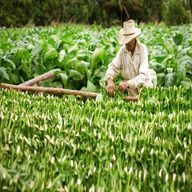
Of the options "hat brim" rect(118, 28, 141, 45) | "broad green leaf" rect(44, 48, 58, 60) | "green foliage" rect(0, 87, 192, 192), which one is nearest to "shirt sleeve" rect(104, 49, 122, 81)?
"hat brim" rect(118, 28, 141, 45)

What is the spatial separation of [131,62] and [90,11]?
3663 cm

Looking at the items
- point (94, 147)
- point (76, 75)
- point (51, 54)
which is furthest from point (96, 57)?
point (94, 147)

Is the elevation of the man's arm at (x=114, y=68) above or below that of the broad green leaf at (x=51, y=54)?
below

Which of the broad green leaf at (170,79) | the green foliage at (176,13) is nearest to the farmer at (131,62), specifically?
the broad green leaf at (170,79)

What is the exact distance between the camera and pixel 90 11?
4334 cm

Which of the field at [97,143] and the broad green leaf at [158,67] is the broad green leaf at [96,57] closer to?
the broad green leaf at [158,67]

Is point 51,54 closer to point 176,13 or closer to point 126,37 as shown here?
point 126,37

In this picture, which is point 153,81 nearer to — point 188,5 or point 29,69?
point 29,69

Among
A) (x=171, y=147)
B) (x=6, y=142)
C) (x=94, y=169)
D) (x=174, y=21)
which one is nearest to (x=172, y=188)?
(x=94, y=169)

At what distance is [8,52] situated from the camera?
9.84m

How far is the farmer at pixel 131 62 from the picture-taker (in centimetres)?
704

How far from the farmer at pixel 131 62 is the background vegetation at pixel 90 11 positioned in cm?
2298

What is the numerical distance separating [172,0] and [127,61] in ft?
101

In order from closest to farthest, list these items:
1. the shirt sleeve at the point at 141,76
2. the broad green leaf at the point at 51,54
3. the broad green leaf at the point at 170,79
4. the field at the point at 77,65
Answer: the shirt sleeve at the point at 141,76, the broad green leaf at the point at 170,79, the field at the point at 77,65, the broad green leaf at the point at 51,54
